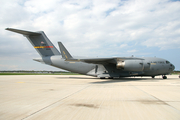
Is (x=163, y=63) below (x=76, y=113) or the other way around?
the other way around

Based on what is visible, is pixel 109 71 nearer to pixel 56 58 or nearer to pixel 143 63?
pixel 143 63

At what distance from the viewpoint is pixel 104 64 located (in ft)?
64.0

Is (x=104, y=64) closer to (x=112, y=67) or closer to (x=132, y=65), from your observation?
(x=112, y=67)

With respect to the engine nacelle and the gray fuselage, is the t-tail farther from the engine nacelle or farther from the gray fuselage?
the engine nacelle

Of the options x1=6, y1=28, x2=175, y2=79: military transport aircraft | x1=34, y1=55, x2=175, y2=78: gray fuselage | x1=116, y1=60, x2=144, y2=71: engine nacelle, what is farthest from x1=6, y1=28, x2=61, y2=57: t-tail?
x1=116, y1=60, x2=144, y2=71: engine nacelle

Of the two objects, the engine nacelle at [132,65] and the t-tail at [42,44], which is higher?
the t-tail at [42,44]

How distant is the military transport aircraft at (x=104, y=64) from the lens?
58.5 ft

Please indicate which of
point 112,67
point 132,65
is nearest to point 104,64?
point 112,67

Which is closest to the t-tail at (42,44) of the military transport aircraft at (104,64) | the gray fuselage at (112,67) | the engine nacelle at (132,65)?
the military transport aircraft at (104,64)

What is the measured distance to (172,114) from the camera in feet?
12.8

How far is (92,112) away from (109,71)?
615 inches

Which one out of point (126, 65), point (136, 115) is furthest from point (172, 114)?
point (126, 65)

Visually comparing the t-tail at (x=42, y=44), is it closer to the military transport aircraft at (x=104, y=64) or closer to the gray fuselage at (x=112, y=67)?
the military transport aircraft at (x=104, y=64)

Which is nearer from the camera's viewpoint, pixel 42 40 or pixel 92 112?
pixel 92 112
